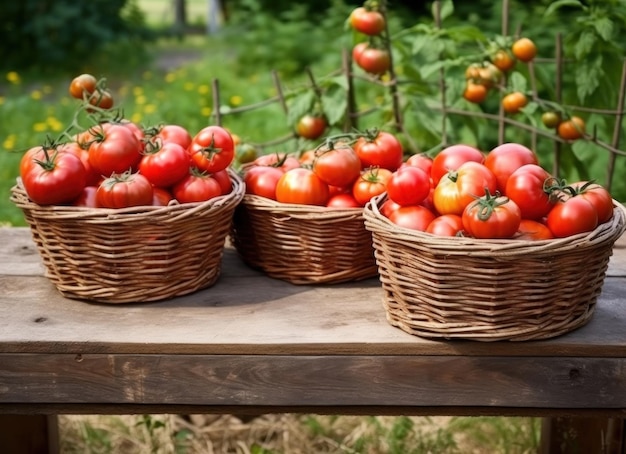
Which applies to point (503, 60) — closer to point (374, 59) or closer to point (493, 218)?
point (374, 59)

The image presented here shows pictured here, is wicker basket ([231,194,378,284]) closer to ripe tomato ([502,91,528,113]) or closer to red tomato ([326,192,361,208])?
red tomato ([326,192,361,208])

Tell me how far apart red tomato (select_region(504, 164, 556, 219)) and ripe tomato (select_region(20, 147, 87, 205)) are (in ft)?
2.96

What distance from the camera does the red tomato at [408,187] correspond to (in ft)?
6.38

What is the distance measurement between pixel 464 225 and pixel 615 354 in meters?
0.42

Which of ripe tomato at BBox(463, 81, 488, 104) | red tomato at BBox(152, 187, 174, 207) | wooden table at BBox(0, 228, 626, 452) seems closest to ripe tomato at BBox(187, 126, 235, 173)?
red tomato at BBox(152, 187, 174, 207)

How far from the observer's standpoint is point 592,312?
199cm

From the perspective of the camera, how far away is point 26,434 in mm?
2465

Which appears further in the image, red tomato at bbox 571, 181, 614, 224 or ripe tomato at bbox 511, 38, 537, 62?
ripe tomato at bbox 511, 38, 537, 62

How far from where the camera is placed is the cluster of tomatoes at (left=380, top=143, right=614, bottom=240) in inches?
70.3

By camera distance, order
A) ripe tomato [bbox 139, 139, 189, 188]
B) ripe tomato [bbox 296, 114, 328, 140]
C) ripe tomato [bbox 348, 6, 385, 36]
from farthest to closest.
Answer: ripe tomato [bbox 296, 114, 328, 140]
ripe tomato [bbox 348, 6, 385, 36]
ripe tomato [bbox 139, 139, 189, 188]

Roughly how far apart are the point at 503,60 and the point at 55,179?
1.51m

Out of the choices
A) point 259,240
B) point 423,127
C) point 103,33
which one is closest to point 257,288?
point 259,240

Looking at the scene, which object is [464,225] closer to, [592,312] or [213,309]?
[592,312]

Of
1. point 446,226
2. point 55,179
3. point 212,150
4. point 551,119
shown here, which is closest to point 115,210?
point 55,179
